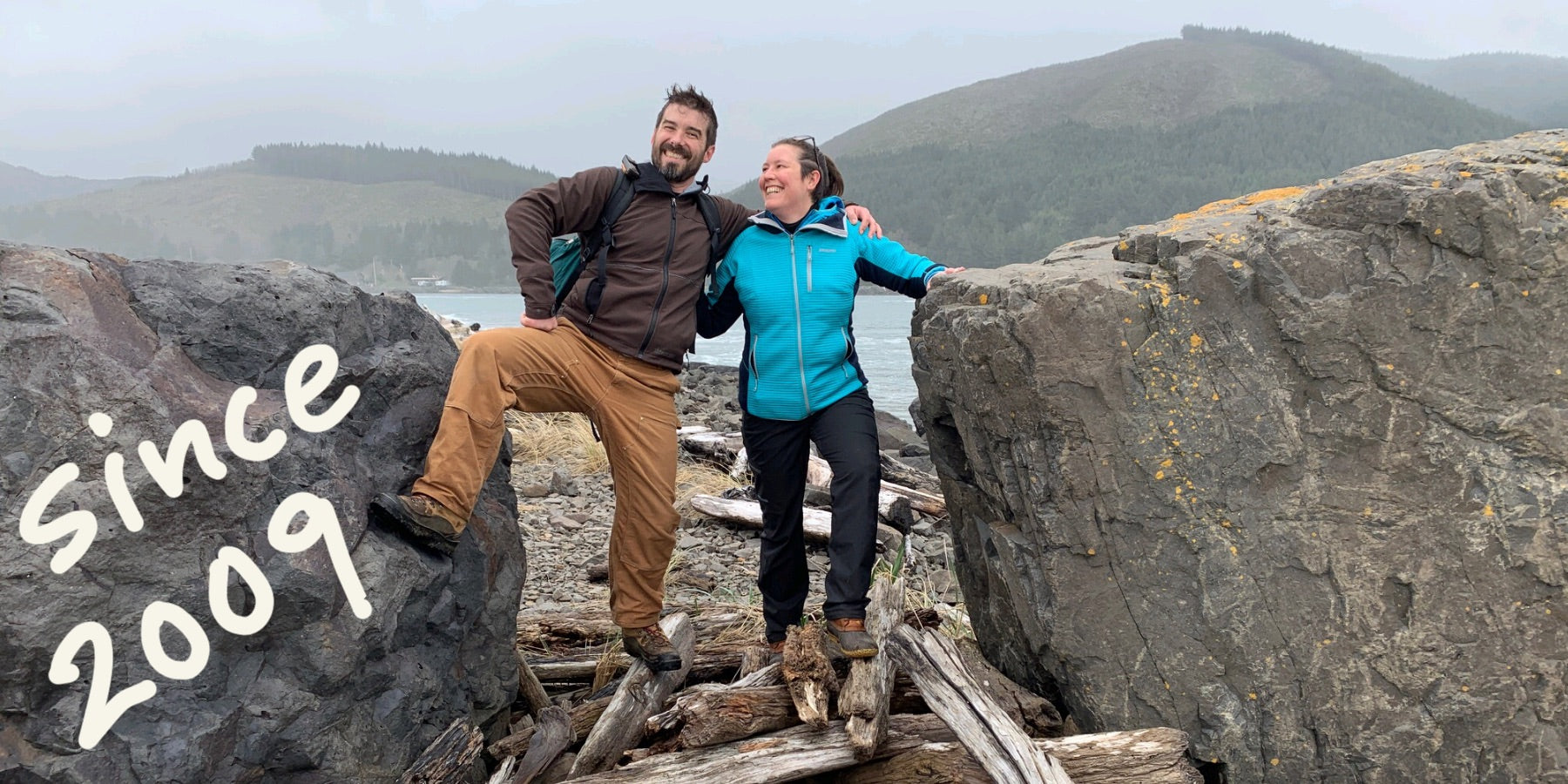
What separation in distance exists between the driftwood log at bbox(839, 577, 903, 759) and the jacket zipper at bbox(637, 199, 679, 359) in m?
1.47

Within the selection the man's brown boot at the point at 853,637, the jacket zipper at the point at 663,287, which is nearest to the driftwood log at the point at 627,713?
the man's brown boot at the point at 853,637

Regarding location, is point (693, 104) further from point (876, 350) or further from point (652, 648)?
point (876, 350)

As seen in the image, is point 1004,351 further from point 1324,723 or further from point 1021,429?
point 1324,723

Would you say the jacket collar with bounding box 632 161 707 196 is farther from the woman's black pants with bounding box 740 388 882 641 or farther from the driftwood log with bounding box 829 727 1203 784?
the driftwood log with bounding box 829 727 1203 784

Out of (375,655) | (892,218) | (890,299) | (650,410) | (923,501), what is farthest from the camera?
(892,218)

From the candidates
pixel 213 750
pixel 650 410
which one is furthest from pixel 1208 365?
pixel 213 750

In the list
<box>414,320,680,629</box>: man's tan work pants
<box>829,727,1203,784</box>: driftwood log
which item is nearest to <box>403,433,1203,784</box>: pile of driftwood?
<box>829,727,1203,784</box>: driftwood log

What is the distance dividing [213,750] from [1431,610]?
400cm

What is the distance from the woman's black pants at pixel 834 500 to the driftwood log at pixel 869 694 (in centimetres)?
15

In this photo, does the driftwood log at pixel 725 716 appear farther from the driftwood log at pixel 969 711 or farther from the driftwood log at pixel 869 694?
the driftwood log at pixel 969 711

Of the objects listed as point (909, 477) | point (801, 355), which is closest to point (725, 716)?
point (801, 355)

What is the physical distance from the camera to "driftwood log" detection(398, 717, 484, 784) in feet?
11.8

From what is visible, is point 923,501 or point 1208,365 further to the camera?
point 923,501

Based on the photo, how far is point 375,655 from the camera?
354 centimetres
